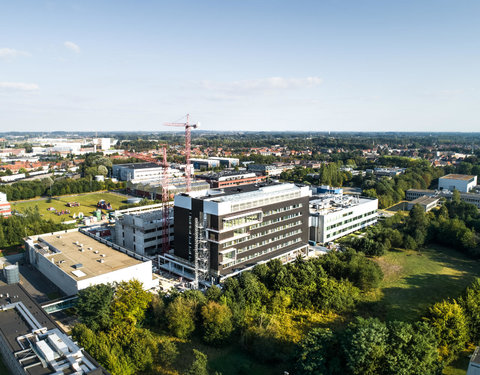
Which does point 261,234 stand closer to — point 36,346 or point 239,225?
point 239,225

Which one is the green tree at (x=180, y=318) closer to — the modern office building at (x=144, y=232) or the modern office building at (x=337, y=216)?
the modern office building at (x=144, y=232)

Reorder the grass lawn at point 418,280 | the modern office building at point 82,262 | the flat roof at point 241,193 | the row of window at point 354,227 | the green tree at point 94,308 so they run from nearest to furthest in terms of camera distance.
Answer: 1. the green tree at point 94,308
2. the modern office building at point 82,262
3. the grass lawn at point 418,280
4. the flat roof at point 241,193
5. the row of window at point 354,227

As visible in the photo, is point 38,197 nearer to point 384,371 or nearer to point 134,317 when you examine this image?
point 134,317

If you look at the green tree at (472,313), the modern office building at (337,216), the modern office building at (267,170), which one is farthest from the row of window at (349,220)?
the modern office building at (267,170)

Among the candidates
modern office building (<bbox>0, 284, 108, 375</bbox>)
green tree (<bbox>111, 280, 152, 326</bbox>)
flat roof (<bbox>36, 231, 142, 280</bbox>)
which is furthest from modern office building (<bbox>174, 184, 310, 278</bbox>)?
modern office building (<bbox>0, 284, 108, 375</bbox>)

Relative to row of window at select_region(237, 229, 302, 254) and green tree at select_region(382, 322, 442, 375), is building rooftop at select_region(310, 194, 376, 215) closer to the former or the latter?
row of window at select_region(237, 229, 302, 254)

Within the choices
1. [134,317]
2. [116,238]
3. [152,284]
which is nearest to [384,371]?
[134,317]
